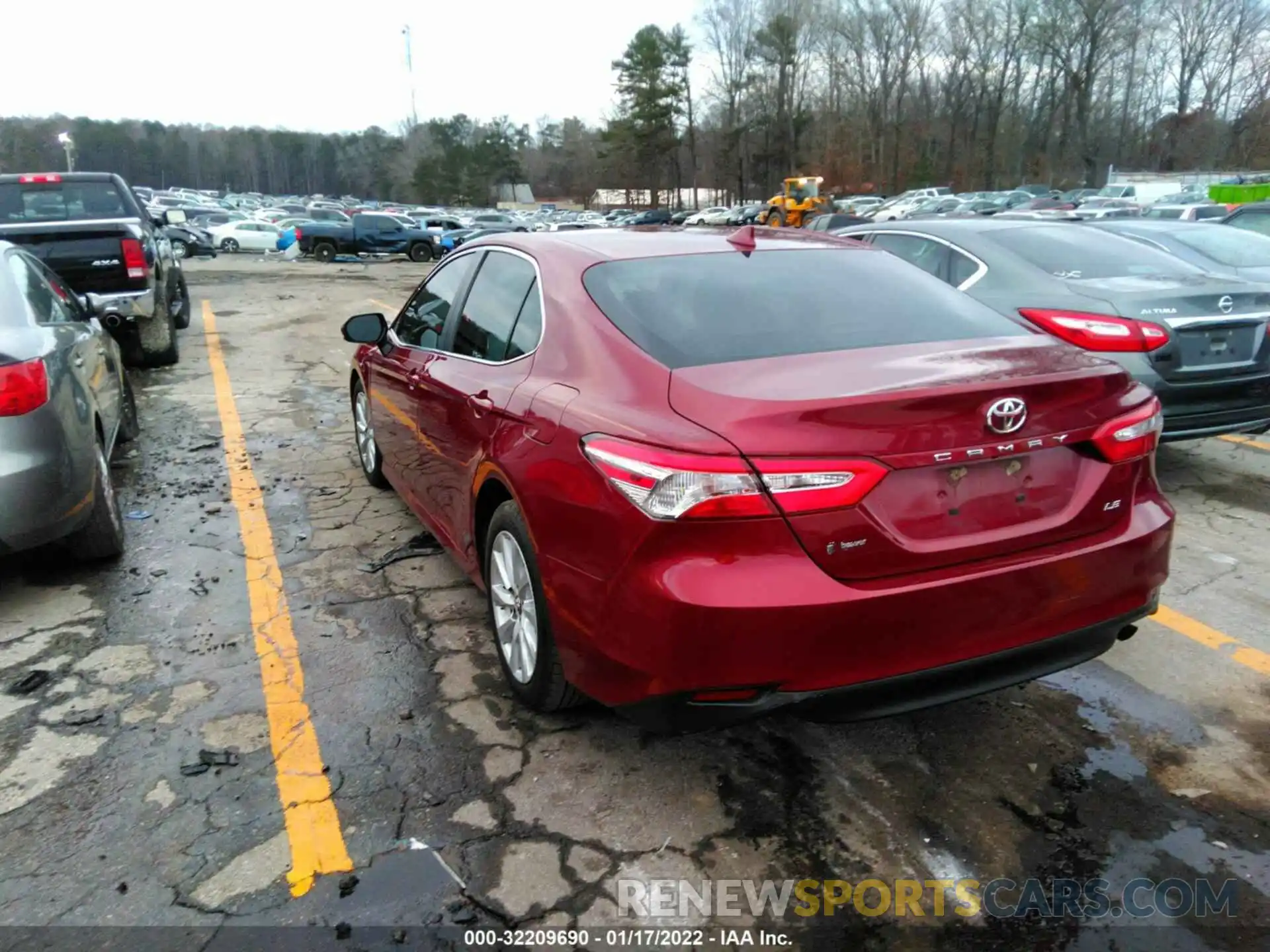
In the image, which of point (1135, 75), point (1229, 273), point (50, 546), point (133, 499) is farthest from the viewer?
point (1135, 75)

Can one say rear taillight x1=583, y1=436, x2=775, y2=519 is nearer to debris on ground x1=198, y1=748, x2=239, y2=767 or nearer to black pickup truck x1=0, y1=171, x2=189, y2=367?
debris on ground x1=198, y1=748, x2=239, y2=767

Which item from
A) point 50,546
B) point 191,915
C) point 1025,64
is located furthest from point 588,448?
point 1025,64

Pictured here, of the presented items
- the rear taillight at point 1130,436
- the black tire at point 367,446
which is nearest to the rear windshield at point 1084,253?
the rear taillight at point 1130,436

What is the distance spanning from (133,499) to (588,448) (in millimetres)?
4458

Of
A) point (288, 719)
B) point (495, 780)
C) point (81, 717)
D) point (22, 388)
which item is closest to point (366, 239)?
point (22, 388)

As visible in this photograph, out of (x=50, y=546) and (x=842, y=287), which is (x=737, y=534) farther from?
(x=50, y=546)

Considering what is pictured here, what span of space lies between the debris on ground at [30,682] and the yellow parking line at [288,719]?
769 mm

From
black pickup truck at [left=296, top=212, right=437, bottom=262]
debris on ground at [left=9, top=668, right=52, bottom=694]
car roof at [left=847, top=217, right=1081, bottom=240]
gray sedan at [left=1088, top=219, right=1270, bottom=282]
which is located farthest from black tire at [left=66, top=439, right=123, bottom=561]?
black pickup truck at [left=296, top=212, right=437, bottom=262]

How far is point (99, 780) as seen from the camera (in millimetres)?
2910

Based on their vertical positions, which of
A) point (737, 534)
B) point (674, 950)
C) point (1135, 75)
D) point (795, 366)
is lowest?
point (674, 950)

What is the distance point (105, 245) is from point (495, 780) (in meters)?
8.43

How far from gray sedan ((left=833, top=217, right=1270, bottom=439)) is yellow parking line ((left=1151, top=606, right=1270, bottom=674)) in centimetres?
160

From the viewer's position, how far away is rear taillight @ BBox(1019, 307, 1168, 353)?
5070 millimetres

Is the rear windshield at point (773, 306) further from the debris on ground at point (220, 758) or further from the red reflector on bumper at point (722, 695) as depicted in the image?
the debris on ground at point (220, 758)
